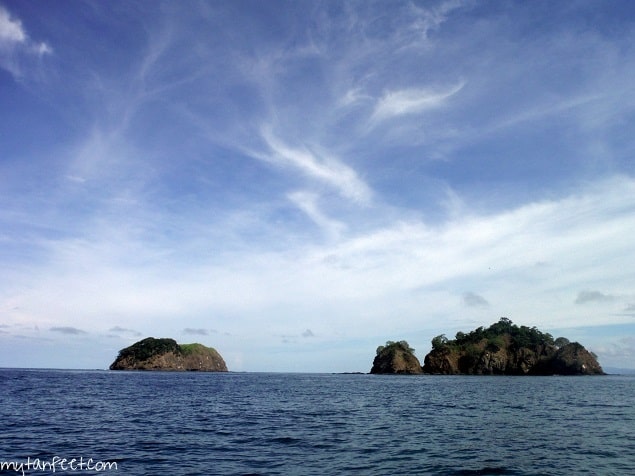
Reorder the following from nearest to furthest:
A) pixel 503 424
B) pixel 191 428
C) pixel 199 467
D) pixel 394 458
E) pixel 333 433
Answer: pixel 199 467
pixel 394 458
pixel 333 433
pixel 191 428
pixel 503 424

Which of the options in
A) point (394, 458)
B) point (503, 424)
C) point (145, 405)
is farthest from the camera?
point (145, 405)

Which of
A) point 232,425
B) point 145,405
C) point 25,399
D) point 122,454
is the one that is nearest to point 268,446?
point 122,454

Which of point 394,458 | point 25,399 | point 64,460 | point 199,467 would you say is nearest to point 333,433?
point 394,458

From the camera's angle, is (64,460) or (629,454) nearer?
(64,460)

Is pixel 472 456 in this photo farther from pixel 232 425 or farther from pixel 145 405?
pixel 145 405

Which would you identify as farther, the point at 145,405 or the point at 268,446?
the point at 145,405

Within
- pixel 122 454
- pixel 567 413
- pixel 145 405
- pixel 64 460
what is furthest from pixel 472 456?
pixel 145 405

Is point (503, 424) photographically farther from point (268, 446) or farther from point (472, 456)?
point (268, 446)

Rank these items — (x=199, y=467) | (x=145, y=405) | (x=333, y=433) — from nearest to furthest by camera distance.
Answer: (x=199, y=467) < (x=333, y=433) < (x=145, y=405)

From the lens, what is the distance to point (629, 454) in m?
30.2

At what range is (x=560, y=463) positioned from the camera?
92.3ft

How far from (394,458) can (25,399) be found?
5940 cm

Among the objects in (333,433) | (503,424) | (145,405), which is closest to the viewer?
(333,433)

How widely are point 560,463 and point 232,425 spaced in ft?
90.1
